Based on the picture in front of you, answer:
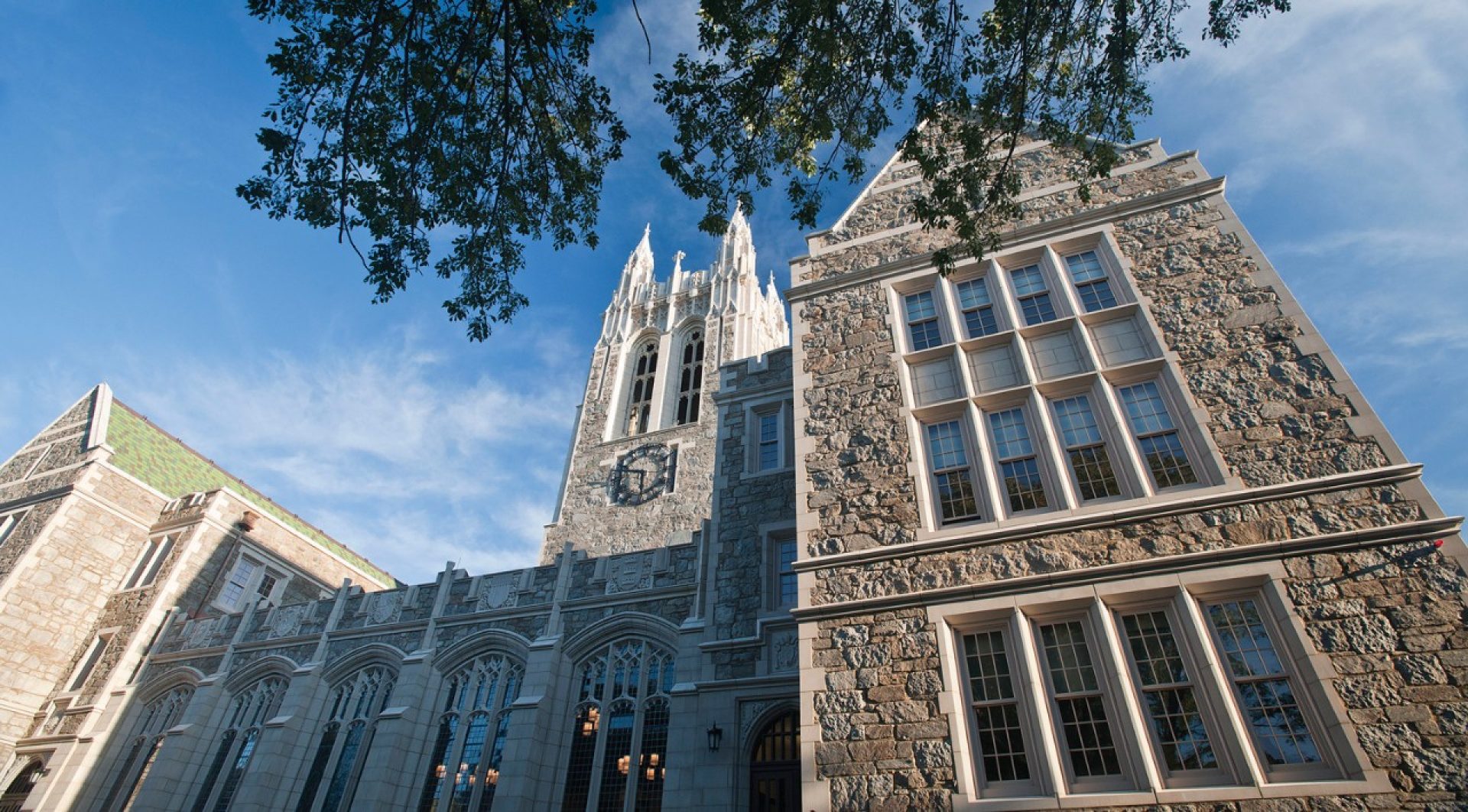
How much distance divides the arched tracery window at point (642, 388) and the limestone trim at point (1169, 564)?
2630cm

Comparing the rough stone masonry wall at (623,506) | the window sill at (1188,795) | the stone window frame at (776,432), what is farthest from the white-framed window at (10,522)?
the window sill at (1188,795)

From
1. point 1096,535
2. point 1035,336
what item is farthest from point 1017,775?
point 1035,336

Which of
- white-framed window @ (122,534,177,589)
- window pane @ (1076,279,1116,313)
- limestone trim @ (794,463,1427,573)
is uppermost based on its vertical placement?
white-framed window @ (122,534,177,589)

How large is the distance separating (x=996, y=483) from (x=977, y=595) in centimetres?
176

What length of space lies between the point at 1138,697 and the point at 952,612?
2.13 m

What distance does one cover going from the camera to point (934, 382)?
11.9 meters

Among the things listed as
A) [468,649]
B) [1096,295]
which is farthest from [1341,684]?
[468,649]

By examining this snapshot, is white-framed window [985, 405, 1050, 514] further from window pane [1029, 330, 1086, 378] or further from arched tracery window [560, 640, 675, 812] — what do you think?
arched tracery window [560, 640, 675, 812]

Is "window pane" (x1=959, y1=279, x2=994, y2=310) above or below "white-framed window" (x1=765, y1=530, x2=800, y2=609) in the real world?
above

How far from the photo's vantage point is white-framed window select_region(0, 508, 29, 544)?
2653cm

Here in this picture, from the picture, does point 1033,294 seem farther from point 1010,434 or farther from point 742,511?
point 742,511

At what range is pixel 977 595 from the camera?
368 inches

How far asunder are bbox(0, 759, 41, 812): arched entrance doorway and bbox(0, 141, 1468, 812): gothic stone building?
4.1 inches

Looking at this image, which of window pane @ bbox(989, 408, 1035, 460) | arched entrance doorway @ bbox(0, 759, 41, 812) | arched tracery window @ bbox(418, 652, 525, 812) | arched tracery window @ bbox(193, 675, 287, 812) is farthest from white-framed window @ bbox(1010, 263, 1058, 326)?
arched entrance doorway @ bbox(0, 759, 41, 812)
